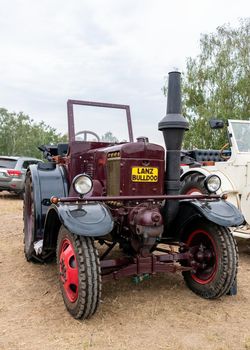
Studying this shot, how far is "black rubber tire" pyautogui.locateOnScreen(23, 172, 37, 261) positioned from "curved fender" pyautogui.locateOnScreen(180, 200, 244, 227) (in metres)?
1.97

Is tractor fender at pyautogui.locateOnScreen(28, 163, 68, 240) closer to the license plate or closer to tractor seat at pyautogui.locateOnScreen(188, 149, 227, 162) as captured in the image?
the license plate

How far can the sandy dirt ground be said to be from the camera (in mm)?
3139

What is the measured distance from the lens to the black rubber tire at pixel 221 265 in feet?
12.8

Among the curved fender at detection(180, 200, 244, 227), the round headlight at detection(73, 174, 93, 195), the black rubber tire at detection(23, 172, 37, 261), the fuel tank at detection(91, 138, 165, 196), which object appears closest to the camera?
the round headlight at detection(73, 174, 93, 195)

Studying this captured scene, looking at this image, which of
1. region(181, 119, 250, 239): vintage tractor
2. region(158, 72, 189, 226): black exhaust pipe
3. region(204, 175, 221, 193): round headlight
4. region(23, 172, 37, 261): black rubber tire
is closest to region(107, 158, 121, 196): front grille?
region(158, 72, 189, 226): black exhaust pipe

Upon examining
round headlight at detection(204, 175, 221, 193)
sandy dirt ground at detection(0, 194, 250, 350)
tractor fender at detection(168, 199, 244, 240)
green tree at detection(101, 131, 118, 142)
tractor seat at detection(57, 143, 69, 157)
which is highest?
green tree at detection(101, 131, 118, 142)

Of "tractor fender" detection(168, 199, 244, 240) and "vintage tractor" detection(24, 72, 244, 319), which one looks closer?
"vintage tractor" detection(24, 72, 244, 319)

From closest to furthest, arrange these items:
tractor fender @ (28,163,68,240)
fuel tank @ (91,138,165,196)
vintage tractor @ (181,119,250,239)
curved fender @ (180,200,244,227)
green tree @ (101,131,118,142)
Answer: curved fender @ (180,200,244,227), fuel tank @ (91,138,165,196), tractor fender @ (28,163,68,240), green tree @ (101,131,118,142), vintage tractor @ (181,119,250,239)

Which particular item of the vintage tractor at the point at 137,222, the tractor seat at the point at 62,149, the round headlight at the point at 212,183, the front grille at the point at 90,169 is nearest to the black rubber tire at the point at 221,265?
the vintage tractor at the point at 137,222

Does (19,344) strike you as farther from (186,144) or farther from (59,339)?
(186,144)

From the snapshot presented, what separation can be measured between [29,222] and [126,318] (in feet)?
8.50

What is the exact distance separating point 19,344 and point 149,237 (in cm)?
144

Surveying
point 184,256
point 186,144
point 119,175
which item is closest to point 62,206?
point 119,175

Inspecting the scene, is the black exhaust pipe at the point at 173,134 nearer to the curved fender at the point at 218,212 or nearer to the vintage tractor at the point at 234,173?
the curved fender at the point at 218,212
